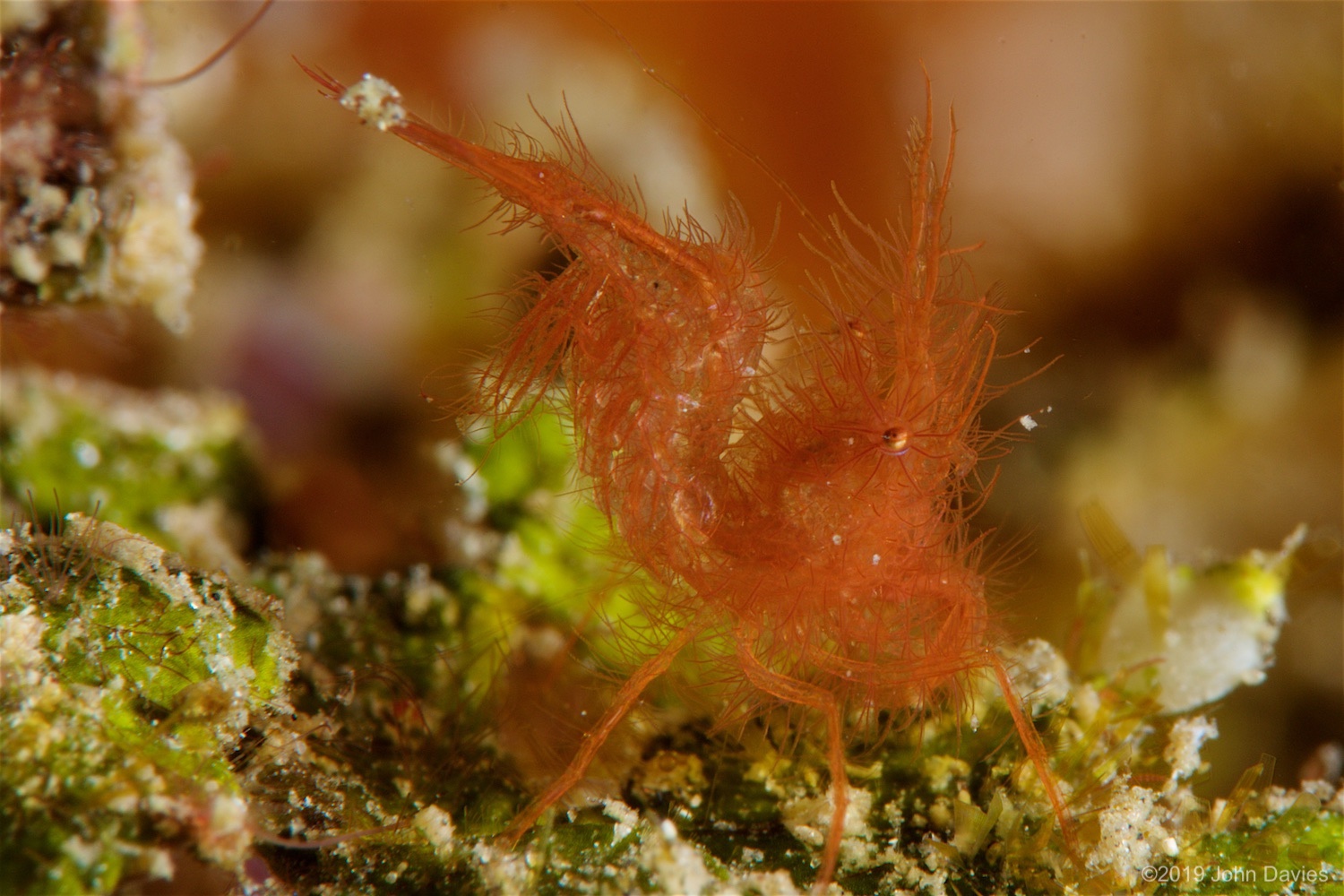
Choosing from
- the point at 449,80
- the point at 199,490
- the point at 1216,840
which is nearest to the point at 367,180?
the point at 449,80

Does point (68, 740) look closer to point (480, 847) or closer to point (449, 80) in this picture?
point (480, 847)

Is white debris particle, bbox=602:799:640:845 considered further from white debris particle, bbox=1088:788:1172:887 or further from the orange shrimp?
white debris particle, bbox=1088:788:1172:887

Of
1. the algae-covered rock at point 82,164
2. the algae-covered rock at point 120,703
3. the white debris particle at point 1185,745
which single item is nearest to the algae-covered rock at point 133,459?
the algae-covered rock at point 120,703

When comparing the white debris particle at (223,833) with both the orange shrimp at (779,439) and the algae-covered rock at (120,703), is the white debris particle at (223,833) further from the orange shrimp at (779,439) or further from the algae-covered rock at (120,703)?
the orange shrimp at (779,439)

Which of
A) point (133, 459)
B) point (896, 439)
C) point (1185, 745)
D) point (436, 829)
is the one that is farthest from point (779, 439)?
point (133, 459)

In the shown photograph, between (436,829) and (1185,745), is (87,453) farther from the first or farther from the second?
(1185,745)

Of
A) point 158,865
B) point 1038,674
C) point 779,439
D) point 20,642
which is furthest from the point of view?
point 1038,674
